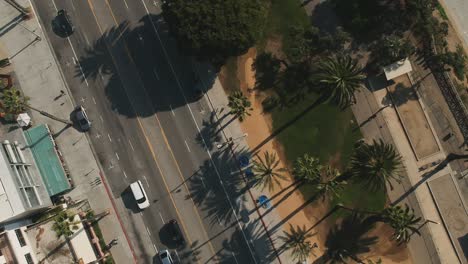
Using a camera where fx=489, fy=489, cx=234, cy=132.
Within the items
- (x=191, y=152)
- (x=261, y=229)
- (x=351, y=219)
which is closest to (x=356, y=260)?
(x=351, y=219)

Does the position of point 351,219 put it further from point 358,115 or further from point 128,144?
point 128,144

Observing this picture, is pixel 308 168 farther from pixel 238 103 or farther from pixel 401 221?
pixel 401 221

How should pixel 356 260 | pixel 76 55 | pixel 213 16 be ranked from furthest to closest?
pixel 76 55, pixel 356 260, pixel 213 16

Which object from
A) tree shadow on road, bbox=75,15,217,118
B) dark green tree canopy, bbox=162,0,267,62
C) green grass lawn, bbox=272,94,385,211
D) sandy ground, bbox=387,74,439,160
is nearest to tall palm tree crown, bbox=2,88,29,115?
tree shadow on road, bbox=75,15,217,118

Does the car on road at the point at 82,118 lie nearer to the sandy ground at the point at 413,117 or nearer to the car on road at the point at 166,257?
the car on road at the point at 166,257

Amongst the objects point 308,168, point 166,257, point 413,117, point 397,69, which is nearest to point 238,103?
point 308,168
